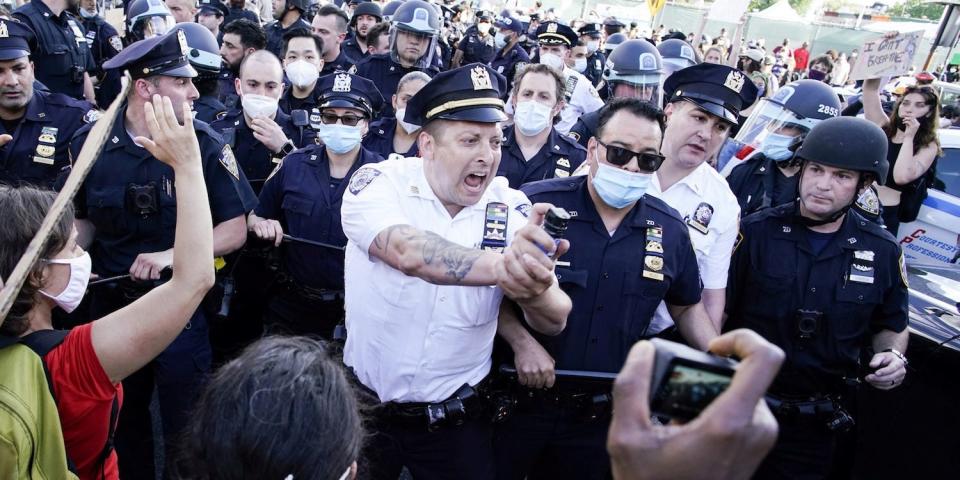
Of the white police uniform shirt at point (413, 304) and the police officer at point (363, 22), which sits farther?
the police officer at point (363, 22)

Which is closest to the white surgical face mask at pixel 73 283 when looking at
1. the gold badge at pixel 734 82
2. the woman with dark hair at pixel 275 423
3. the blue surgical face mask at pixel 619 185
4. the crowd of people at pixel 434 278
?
the crowd of people at pixel 434 278

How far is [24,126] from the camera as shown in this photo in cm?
407

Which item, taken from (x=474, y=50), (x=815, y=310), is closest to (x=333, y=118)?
(x=815, y=310)

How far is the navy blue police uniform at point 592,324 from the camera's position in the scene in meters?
2.74

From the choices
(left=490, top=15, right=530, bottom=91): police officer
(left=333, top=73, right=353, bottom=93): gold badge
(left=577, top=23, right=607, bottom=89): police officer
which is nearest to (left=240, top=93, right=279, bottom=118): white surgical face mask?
(left=333, top=73, right=353, bottom=93): gold badge

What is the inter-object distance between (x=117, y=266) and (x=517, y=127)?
9.06 feet

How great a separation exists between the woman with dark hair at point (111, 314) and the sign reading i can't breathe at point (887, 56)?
5441mm

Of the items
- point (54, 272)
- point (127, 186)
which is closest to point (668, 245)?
point (54, 272)

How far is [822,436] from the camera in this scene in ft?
10.3

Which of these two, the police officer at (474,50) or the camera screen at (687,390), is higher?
the camera screen at (687,390)

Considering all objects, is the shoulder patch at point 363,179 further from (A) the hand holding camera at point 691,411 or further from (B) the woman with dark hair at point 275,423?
(A) the hand holding camera at point 691,411

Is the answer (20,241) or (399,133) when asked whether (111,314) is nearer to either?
(20,241)

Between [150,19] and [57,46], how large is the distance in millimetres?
935

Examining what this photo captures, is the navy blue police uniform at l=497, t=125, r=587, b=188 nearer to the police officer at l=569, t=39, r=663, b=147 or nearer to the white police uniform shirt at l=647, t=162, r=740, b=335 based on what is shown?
the police officer at l=569, t=39, r=663, b=147
